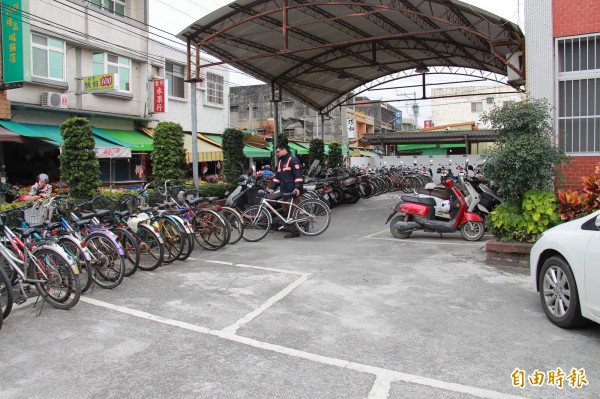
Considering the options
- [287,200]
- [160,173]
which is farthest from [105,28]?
[287,200]

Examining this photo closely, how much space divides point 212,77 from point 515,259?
2092 cm

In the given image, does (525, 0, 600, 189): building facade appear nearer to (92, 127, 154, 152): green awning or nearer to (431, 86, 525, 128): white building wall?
(92, 127, 154, 152): green awning

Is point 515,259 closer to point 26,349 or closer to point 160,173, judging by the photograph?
point 26,349

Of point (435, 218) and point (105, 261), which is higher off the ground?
point (435, 218)

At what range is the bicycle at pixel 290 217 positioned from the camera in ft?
31.4

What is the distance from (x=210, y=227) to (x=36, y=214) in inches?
112

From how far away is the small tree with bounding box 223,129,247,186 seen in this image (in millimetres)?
14453

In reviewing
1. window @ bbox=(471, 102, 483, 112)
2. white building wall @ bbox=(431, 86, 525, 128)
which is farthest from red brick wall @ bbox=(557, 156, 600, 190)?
window @ bbox=(471, 102, 483, 112)

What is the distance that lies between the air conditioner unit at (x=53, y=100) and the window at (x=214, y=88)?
9.46 m

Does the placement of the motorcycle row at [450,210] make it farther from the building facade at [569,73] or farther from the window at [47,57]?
the window at [47,57]

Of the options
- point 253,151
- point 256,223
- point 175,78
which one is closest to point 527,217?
point 256,223

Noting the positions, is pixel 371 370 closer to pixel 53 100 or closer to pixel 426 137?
pixel 53 100

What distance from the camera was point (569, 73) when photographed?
320 inches

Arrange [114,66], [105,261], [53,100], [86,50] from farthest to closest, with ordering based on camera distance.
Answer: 1. [114,66]
2. [86,50]
3. [53,100]
4. [105,261]
